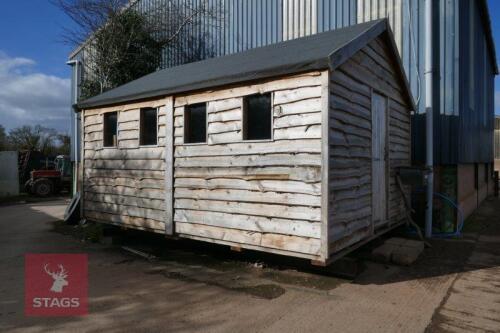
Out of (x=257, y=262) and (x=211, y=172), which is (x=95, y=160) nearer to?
(x=211, y=172)

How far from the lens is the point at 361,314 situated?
176 inches

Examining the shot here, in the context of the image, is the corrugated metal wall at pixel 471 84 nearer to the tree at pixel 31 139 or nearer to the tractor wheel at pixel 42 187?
the tractor wheel at pixel 42 187

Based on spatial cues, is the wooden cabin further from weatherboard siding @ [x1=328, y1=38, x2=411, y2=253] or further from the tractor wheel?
the tractor wheel

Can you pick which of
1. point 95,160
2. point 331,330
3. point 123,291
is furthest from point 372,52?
point 95,160

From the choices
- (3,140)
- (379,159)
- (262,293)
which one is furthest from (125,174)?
(3,140)

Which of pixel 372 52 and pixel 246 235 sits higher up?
pixel 372 52

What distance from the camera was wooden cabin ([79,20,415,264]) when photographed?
5336 millimetres

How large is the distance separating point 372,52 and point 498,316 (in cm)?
462

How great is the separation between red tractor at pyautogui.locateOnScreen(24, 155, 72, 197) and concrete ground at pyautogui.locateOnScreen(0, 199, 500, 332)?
1496 cm

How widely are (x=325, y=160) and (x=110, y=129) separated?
5.94 meters

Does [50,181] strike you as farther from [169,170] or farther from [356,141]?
[356,141]

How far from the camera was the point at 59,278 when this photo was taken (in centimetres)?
591

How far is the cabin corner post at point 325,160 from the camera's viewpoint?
5.11 m

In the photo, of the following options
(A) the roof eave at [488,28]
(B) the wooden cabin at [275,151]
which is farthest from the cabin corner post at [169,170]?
(A) the roof eave at [488,28]
